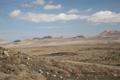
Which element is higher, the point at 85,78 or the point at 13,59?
the point at 13,59

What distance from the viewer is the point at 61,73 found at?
45.8 ft

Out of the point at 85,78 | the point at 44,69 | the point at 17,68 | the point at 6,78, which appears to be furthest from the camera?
the point at 44,69

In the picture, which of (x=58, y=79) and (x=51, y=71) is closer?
(x=58, y=79)

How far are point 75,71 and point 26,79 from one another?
7.43 meters

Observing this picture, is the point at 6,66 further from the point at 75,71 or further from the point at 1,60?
the point at 75,71

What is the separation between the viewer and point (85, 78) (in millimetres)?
13500

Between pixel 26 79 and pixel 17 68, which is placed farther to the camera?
pixel 17 68

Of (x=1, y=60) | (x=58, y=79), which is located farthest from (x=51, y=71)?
(x=1, y=60)

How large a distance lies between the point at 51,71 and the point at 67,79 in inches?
92.6

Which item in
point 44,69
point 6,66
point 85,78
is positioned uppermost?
point 6,66

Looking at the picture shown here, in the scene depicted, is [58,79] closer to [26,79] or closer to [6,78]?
[26,79]

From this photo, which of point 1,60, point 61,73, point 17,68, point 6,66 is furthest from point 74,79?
point 1,60

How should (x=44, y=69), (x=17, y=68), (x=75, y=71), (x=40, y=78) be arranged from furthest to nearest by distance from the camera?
(x=75, y=71) → (x=44, y=69) → (x=17, y=68) → (x=40, y=78)

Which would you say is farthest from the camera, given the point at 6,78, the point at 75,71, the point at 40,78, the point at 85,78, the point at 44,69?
the point at 75,71
